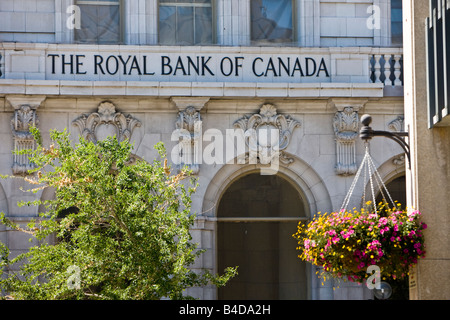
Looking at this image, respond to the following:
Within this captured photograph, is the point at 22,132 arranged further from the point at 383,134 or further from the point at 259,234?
the point at 383,134

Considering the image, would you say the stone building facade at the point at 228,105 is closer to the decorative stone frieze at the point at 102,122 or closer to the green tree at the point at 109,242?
the decorative stone frieze at the point at 102,122

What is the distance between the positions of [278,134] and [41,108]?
5149mm

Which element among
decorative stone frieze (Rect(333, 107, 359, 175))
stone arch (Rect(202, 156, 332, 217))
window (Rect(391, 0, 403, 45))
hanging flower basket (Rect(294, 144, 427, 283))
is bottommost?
hanging flower basket (Rect(294, 144, 427, 283))

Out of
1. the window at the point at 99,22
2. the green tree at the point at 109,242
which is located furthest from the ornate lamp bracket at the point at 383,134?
the window at the point at 99,22

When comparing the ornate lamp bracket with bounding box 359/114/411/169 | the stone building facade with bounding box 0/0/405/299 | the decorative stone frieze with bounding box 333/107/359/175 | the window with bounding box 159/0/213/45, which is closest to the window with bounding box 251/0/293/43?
the stone building facade with bounding box 0/0/405/299

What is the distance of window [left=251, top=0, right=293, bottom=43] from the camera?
83.6 feet

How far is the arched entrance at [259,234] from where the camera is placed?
24.6 metres

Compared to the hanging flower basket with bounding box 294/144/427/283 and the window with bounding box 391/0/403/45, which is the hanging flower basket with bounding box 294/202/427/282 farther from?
the window with bounding box 391/0/403/45

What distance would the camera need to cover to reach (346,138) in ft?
79.5

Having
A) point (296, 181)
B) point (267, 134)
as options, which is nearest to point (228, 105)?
point (267, 134)

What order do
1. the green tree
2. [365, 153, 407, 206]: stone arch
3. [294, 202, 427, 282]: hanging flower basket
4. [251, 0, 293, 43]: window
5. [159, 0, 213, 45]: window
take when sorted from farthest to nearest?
[251, 0, 293, 43]: window → [159, 0, 213, 45]: window → [365, 153, 407, 206]: stone arch → the green tree → [294, 202, 427, 282]: hanging flower basket

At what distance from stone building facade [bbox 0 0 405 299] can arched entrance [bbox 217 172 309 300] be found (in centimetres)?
2

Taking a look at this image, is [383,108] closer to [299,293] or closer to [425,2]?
[299,293]
